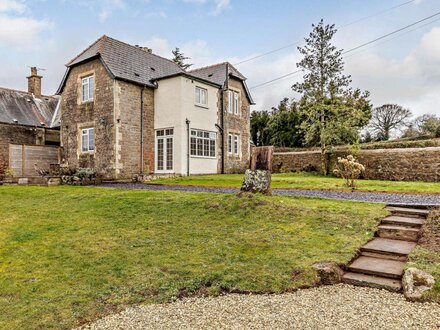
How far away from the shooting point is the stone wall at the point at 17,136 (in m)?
23.0

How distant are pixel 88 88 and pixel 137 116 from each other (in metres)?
3.77

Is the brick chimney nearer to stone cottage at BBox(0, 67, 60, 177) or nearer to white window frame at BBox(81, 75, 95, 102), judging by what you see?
stone cottage at BBox(0, 67, 60, 177)

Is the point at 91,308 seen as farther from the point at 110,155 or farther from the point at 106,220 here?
the point at 110,155

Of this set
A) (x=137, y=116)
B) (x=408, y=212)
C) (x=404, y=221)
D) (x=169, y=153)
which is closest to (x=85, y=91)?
(x=137, y=116)

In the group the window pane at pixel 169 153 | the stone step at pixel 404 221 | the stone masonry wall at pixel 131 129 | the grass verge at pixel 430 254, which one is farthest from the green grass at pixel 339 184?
the grass verge at pixel 430 254

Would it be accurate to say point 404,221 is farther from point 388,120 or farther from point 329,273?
point 388,120

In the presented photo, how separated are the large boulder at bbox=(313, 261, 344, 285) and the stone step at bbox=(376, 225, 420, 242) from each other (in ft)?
6.55

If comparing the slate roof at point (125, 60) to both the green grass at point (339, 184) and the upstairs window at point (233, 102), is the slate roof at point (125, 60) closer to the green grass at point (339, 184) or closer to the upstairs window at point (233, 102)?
the upstairs window at point (233, 102)

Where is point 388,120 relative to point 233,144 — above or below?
above

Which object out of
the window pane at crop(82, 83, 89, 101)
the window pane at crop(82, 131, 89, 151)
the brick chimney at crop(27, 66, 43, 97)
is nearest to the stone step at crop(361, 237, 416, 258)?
the window pane at crop(82, 131, 89, 151)

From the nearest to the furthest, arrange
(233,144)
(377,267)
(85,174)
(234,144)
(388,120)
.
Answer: (377,267) < (85,174) < (233,144) < (234,144) < (388,120)

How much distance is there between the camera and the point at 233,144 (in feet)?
79.4

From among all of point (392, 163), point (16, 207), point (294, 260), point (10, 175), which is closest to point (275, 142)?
point (392, 163)

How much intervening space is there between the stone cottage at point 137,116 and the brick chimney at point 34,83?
7.19 metres
